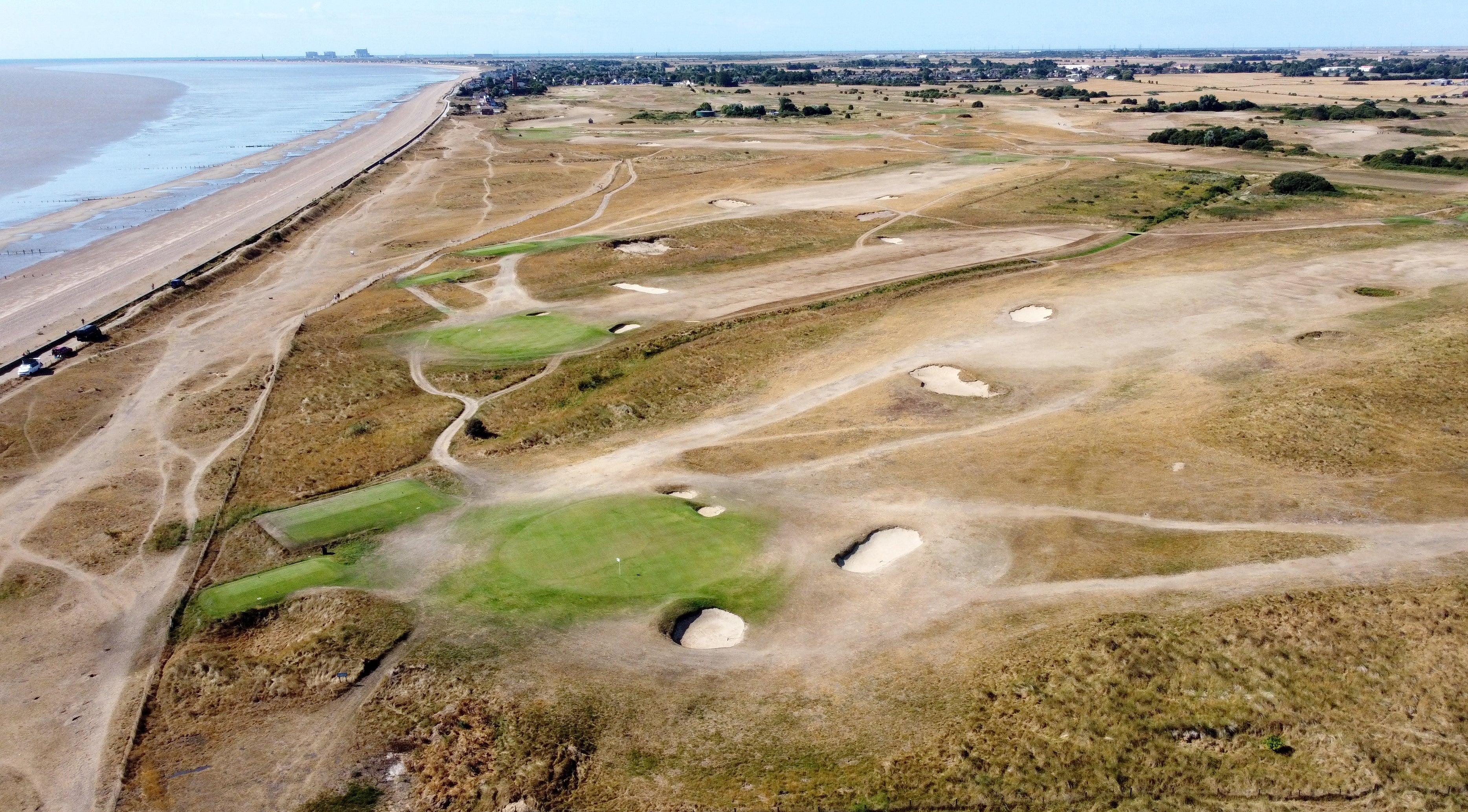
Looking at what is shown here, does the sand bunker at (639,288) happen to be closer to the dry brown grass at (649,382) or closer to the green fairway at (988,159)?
the dry brown grass at (649,382)

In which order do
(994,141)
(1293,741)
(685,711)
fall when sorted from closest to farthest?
1. (1293,741)
2. (685,711)
3. (994,141)

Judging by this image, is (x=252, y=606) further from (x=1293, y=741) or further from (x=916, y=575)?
(x=1293, y=741)

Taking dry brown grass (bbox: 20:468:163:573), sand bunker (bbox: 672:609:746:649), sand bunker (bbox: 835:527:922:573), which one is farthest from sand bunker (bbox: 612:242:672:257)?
sand bunker (bbox: 672:609:746:649)

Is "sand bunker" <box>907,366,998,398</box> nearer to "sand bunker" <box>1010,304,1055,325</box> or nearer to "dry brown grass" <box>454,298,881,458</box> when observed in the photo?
"dry brown grass" <box>454,298,881,458</box>

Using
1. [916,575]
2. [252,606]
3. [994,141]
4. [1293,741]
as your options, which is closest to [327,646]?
[252,606]

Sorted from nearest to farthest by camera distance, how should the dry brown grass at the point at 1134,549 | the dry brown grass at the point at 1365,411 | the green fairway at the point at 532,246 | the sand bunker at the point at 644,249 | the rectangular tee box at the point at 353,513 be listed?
the dry brown grass at the point at 1134,549, the rectangular tee box at the point at 353,513, the dry brown grass at the point at 1365,411, the sand bunker at the point at 644,249, the green fairway at the point at 532,246

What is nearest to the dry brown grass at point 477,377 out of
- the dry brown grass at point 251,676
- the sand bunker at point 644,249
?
the dry brown grass at point 251,676
